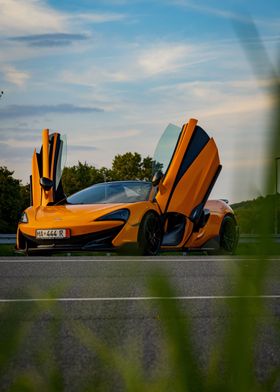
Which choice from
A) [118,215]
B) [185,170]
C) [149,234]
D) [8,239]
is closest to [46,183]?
[118,215]

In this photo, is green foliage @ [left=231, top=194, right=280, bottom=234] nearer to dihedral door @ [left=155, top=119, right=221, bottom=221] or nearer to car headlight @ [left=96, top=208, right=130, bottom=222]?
car headlight @ [left=96, top=208, right=130, bottom=222]

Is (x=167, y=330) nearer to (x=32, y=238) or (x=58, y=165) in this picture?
(x=32, y=238)

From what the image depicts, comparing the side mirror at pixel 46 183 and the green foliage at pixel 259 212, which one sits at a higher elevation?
the side mirror at pixel 46 183

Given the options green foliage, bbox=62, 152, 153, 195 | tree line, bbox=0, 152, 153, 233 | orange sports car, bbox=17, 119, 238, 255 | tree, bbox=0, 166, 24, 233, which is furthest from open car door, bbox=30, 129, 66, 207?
green foliage, bbox=62, 152, 153, 195

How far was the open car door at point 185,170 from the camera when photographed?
13172 millimetres

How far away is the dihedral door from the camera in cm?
1320

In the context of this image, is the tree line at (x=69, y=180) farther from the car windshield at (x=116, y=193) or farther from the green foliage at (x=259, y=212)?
the green foliage at (x=259, y=212)

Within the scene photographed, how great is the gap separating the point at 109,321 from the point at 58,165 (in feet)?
44.4

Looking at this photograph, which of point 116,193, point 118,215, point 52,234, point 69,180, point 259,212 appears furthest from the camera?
point 69,180

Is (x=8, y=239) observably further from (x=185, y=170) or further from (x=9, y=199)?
(x=9, y=199)

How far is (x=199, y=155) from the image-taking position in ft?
43.4

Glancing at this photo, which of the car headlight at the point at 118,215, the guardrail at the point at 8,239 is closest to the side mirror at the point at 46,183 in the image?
the car headlight at the point at 118,215

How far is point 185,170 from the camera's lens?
13.2m

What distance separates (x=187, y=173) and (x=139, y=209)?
962 mm
